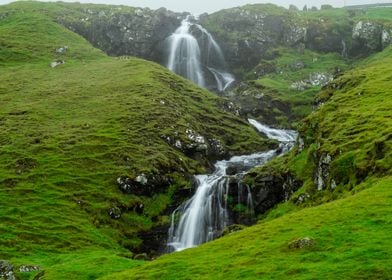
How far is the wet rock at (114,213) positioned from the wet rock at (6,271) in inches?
927

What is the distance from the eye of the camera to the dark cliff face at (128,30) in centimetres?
17650

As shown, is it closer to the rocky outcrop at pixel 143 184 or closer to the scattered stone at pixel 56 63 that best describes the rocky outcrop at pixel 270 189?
the rocky outcrop at pixel 143 184

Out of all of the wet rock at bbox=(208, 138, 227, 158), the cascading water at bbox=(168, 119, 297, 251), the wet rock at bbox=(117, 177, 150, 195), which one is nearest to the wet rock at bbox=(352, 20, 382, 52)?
the wet rock at bbox=(208, 138, 227, 158)

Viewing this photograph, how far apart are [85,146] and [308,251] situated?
59511 mm

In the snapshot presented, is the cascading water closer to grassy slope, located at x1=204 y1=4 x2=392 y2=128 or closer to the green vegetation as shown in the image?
the green vegetation

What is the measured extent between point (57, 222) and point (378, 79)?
52.0 meters

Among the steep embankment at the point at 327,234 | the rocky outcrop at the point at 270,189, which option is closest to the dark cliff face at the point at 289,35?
the rocky outcrop at the point at 270,189

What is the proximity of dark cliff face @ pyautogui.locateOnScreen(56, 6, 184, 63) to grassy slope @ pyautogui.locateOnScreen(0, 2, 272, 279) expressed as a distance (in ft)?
119

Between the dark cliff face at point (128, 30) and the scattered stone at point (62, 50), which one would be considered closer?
the scattered stone at point (62, 50)

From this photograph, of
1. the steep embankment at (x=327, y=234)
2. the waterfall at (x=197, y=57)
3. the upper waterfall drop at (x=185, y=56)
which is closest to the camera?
the steep embankment at (x=327, y=234)

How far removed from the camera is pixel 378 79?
82.6 m

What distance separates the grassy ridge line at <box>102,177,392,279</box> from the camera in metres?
26.0

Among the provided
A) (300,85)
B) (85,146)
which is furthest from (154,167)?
(300,85)

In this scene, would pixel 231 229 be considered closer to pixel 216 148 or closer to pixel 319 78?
pixel 216 148
